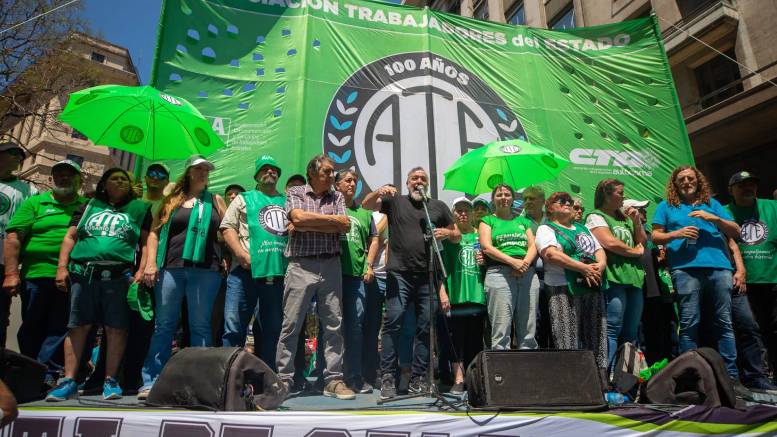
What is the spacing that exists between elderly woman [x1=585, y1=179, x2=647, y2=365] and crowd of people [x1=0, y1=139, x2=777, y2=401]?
1 cm

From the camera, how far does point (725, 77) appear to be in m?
10.9

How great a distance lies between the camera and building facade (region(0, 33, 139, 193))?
10.7m

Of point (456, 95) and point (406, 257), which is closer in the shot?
point (406, 257)

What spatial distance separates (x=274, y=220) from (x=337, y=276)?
2.39 feet

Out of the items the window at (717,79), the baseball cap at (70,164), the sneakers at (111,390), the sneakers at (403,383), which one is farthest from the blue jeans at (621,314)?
the window at (717,79)

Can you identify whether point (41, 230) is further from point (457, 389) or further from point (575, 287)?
point (575, 287)

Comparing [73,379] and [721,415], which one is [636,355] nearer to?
[721,415]

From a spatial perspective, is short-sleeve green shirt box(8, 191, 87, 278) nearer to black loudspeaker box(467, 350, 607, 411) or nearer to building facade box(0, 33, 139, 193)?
building facade box(0, 33, 139, 193)

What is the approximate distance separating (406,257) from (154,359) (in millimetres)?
1818

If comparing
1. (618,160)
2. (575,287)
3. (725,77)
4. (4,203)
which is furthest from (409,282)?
(725,77)

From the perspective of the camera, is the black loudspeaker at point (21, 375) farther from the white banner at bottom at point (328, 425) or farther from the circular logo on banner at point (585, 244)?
the circular logo on banner at point (585, 244)

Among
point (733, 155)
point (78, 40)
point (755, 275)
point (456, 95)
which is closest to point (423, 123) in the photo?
point (456, 95)

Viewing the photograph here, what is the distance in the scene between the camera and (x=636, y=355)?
10.00 ft

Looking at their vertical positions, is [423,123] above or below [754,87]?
below
